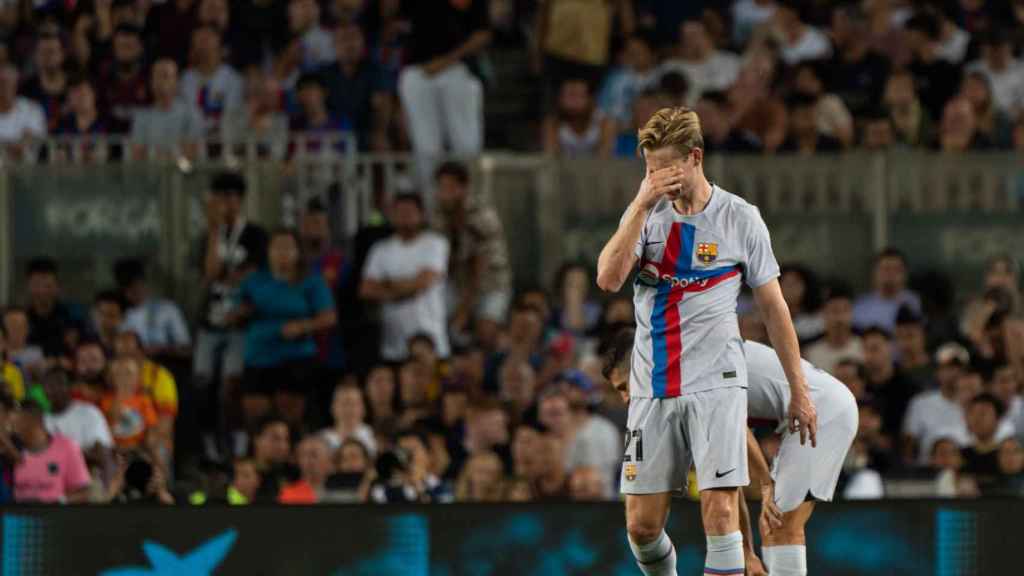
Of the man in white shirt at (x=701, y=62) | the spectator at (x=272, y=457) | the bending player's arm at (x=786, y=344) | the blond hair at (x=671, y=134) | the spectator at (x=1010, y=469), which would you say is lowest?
the spectator at (x=1010, y=469)

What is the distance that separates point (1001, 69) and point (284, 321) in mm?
6200

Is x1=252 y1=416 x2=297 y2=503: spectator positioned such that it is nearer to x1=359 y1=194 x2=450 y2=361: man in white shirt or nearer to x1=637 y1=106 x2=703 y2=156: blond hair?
x1=359 y1=194 x2=450 y2=361: man in white shirt

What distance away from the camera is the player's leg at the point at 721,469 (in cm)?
880

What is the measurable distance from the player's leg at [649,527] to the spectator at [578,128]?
8206 millimetres

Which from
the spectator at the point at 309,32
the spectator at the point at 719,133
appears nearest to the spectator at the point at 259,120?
the spectator at the point at 309,32

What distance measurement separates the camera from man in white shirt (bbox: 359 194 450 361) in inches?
604

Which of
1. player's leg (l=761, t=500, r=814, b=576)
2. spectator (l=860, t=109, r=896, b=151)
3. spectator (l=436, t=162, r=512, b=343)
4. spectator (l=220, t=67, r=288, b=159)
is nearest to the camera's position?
player's leg (l=761, t=500, r=814, b=576)

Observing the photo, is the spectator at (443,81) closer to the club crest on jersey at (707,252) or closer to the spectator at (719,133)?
the spectator at (719,133)

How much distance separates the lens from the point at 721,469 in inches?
346

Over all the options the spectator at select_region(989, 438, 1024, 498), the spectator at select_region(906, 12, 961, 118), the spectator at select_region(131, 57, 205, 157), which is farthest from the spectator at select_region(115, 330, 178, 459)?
the spectator at select_region(906, 12, 961, 118)

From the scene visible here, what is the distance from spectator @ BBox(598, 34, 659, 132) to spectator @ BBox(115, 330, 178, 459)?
15.2ft

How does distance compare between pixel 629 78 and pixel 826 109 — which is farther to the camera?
pixel 629 78

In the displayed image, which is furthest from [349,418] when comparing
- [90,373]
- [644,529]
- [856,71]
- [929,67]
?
[929,67]

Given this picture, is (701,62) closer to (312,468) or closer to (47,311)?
(47,311)
